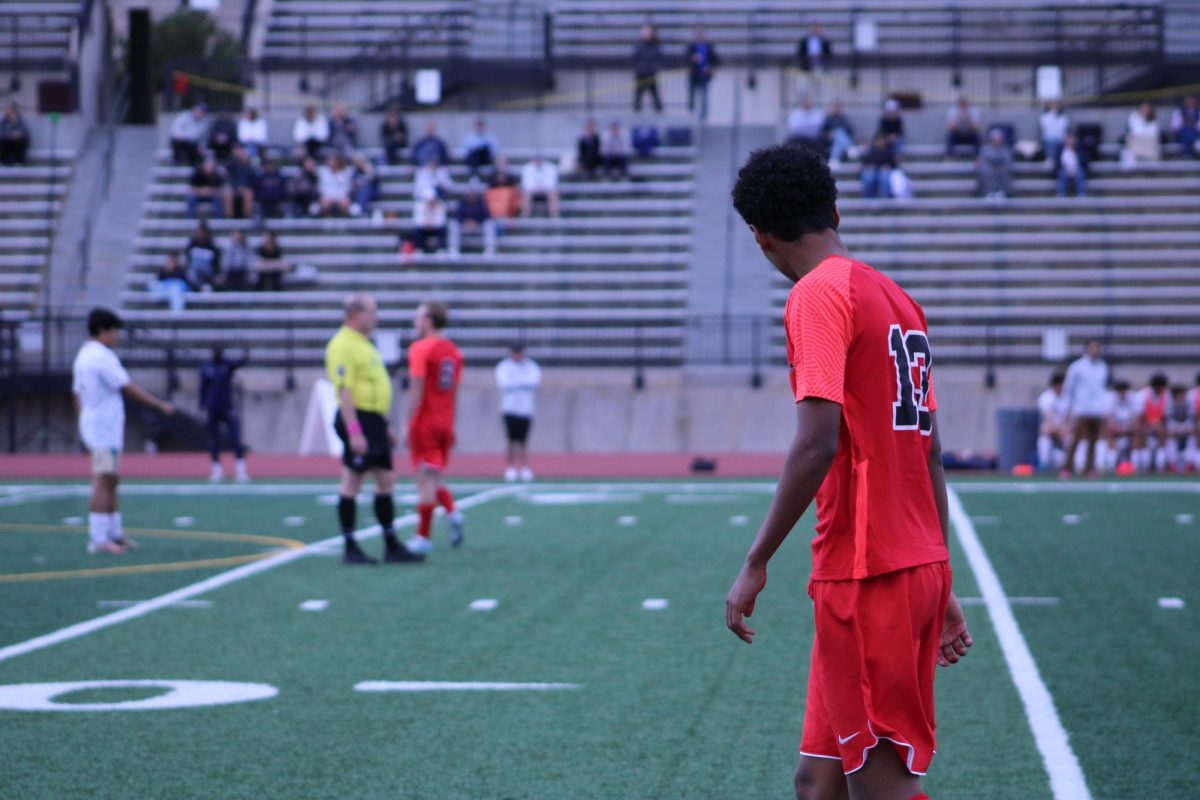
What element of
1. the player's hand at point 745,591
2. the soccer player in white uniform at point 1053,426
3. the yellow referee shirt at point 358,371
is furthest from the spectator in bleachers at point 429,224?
the player's hand at point 745,591

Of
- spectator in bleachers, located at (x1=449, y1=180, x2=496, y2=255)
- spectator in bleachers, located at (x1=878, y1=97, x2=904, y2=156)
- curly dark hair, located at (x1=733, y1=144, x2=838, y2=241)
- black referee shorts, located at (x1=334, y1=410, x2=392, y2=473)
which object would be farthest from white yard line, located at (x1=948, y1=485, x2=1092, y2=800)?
spectator in bleachers, located at (x1=878, y1=97, x2=904, y2=156)

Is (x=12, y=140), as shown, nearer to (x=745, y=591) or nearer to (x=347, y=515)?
(x=347, y=515)

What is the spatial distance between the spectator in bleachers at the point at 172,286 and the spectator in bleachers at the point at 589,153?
8162mm

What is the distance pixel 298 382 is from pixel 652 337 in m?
6.31

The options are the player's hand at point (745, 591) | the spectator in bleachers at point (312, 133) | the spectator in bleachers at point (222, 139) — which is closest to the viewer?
the player's hand at point (745, 591)

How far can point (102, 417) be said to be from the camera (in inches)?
521

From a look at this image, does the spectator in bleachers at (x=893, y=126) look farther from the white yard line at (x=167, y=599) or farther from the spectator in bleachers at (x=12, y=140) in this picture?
the white yard line at (x=167, y=599)

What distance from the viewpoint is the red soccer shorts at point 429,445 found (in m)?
12.8

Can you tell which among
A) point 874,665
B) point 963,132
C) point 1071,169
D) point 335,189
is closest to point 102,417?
point 874,665

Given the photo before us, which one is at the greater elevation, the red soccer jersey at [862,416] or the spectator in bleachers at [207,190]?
the spectator in bleachers at [207,190]

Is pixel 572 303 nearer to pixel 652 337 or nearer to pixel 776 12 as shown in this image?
pixel 652 337

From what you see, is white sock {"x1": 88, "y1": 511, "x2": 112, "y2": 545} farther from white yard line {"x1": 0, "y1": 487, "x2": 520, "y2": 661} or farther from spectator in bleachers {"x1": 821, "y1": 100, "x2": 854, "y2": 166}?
spectator in bleachers {"x1": 821, "y1": 100, "x2": 854, "y2": 166}

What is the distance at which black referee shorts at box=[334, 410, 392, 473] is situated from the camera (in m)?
11.8

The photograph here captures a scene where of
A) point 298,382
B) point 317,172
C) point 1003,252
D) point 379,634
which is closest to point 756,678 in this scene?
point 379,634
